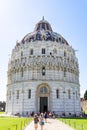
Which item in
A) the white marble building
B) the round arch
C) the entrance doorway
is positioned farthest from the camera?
the entrance doorway

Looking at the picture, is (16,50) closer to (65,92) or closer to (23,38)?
(23,38)

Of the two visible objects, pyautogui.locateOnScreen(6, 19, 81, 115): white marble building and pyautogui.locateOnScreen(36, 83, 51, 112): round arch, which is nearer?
pyautogui.locateOnScreen(36, 83, 51, 112): round arch

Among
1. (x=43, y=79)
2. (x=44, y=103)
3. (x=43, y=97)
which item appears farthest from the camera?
(x=43, y=79)

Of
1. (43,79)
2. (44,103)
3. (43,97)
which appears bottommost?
(44,103)

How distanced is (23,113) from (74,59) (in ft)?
66.3

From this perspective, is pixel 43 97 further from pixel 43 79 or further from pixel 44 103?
pixel 43 79

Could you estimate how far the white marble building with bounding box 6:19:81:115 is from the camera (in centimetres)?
4994

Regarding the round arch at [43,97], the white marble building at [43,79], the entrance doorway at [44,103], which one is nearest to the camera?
the round arch at [43,97]

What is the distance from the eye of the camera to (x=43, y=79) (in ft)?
166

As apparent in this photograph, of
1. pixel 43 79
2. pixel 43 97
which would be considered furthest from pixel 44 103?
pixel 43 79

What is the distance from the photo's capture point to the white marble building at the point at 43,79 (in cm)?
4994

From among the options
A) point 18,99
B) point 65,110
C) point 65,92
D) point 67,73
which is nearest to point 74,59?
point 67,73

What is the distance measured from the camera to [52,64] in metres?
51.5

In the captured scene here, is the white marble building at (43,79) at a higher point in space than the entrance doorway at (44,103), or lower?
higher
